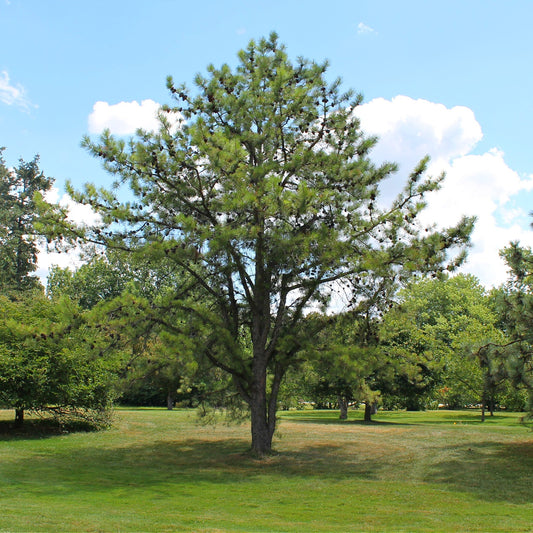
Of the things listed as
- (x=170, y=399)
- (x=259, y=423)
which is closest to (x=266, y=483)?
(x=259, y=423)

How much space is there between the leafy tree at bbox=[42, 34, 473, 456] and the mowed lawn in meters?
2.42

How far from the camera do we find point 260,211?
11133mm

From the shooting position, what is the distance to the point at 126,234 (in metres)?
12.0

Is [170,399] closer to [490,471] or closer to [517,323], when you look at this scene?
[490,471]

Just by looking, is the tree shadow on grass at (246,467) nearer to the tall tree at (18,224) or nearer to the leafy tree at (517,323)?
the leafy tree at (517,323)

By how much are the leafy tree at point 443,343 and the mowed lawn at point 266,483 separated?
2083mm

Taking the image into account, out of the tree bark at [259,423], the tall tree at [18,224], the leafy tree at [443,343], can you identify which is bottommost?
the tree bark at [259,423]

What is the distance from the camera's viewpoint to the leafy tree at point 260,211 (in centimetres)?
1112

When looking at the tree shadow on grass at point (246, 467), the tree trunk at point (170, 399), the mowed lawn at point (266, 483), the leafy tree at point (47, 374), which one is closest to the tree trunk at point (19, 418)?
the leafy tree at point (47, 374)

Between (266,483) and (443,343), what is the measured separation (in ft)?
89.2

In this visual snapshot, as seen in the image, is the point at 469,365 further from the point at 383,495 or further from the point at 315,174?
the point at 383,495

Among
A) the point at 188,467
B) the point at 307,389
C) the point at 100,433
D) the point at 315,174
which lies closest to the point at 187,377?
the point at 188,467

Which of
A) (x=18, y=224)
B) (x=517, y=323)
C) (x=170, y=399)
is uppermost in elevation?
(x=18, y=224)

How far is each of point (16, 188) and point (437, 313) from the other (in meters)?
42.9
